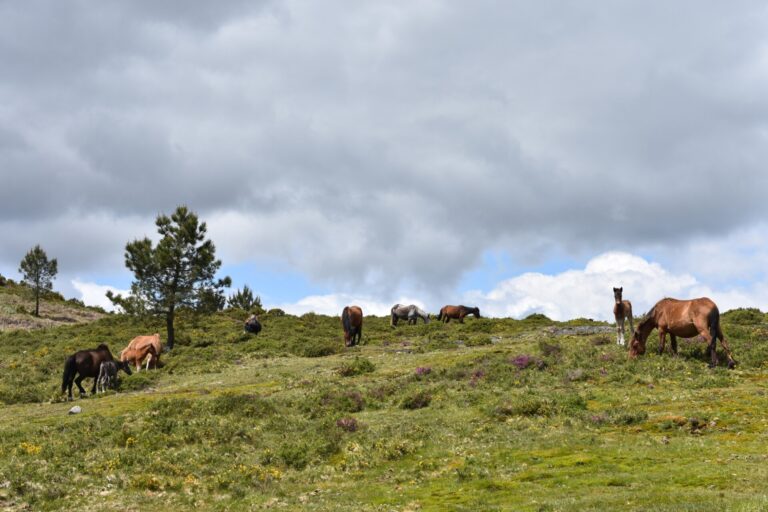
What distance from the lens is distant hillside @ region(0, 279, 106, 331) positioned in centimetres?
7462

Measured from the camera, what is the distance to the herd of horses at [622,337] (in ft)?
85.4

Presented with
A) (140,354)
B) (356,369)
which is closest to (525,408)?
(356,369)

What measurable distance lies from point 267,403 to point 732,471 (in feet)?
56.4

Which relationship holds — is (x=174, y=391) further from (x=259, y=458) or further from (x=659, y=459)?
(x=659, y=459)

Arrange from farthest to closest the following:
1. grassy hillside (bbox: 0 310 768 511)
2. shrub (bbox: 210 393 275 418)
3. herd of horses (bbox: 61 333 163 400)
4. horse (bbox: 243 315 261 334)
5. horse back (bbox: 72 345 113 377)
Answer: horse (bbox: 243 315 261 334)
horse back (bbox: 72 345 113 377)
herd of horses (bbox: 61 333 163 400)
shrub (bbox: 210 393 275 418)
grassy hillside (bbox: 0 310 768 511)

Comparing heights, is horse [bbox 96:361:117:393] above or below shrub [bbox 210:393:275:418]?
above

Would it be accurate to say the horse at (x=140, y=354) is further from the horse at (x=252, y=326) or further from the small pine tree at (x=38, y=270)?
the small pine tree at (x=38, y=270)

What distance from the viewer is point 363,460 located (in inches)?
693

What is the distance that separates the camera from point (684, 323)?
87.8ft

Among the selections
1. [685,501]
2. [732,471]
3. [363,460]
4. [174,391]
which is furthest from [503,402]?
[174,391]

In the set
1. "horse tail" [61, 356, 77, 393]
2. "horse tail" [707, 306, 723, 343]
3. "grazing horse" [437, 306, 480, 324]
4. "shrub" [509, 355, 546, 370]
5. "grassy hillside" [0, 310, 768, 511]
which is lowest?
"grassy hillside" [0, 310, 768, 511]

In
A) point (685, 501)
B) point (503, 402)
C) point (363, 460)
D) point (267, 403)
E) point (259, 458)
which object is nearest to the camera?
point (685, 501)

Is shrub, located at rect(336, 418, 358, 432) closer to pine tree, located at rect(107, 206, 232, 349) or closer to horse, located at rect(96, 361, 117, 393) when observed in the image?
horse, located at rect(96, 361, 117, 393)

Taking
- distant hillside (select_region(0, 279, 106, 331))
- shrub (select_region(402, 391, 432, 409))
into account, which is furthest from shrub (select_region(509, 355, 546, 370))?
distant hillside (select_region(0, 279, 106, 331))
